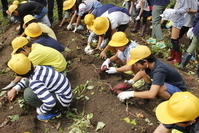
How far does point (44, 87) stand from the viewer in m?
2.67

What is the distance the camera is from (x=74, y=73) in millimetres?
4238

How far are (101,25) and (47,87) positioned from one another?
189 cm

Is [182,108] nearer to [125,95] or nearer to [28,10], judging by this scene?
[125,95]

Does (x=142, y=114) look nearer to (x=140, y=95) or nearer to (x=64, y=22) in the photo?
(x=140, y=95)

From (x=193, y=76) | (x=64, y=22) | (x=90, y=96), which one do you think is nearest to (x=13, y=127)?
(x=90, y=96)

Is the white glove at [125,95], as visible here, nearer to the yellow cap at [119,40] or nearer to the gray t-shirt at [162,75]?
the gray t-shirt at [162,75]

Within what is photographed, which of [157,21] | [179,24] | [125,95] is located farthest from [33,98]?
[157,21]

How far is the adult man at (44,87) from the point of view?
8.52 ft

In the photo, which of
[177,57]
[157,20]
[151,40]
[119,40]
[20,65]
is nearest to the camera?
[20,65]

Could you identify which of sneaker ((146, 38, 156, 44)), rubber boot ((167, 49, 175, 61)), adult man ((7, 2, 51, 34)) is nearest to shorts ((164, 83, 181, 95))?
rubber boot ((167, 49, 175, 61))

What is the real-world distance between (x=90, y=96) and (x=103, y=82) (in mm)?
413

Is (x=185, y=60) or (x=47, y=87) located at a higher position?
(x=47, y=87)

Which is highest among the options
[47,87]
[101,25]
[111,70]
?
[101,25]

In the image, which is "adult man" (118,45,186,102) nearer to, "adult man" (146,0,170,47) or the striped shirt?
the striped shirt
